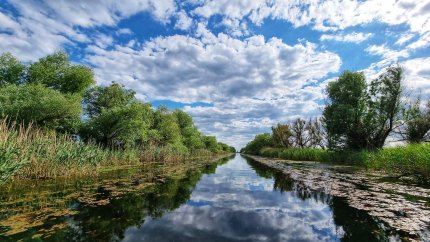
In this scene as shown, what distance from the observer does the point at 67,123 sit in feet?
96.9

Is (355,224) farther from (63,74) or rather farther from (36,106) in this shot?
(63,74)

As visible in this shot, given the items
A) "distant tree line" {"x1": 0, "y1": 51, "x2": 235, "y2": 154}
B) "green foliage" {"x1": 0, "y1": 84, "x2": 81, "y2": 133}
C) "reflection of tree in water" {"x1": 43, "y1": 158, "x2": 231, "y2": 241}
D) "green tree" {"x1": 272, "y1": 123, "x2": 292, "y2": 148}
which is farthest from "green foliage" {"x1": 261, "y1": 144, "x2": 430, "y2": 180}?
"green tree" {"x1": 272, "y1": 123, "x2": 292, "y2": 148}

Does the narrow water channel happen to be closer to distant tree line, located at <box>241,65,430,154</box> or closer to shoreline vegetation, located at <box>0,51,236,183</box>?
shoreline vegetation, located at <box>0,51,236,183</box>

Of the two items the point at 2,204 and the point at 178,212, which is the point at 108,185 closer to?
the point at 2,204

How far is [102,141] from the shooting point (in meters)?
34.7

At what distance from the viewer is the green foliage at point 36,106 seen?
76.2ft

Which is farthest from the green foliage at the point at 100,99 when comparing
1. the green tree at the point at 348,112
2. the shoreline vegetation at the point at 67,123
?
the green tree at the point at 348,112

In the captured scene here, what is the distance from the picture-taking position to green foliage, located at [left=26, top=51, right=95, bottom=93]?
3544cm

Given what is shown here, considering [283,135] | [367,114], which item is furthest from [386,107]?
[283,135]

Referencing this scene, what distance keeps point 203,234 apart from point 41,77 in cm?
3635

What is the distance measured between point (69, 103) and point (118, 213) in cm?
2276

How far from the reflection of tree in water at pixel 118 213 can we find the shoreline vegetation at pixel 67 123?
13.0ft

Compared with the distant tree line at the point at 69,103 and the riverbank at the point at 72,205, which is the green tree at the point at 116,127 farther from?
the riverbank at the point at 72,205

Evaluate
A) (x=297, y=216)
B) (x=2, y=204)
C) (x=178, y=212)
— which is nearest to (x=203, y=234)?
(x=178, y=212)
